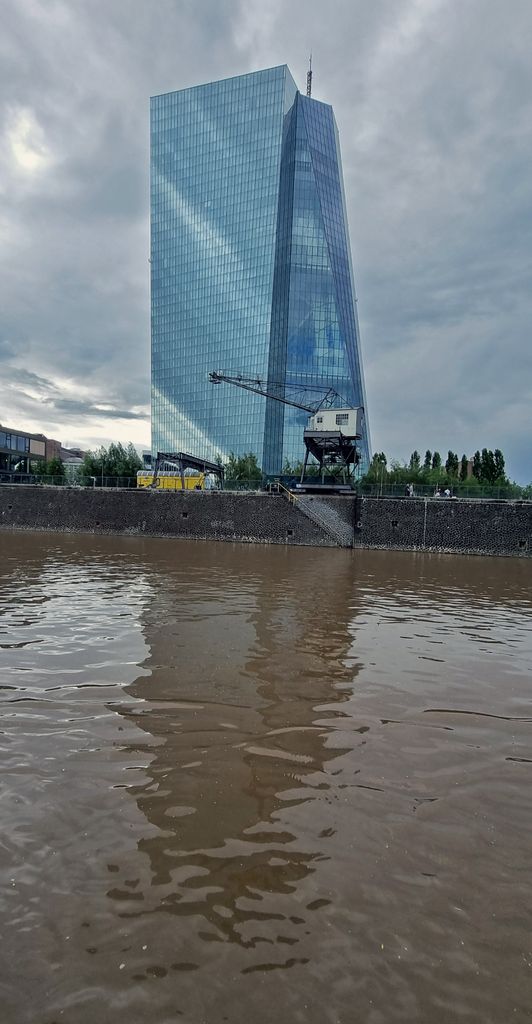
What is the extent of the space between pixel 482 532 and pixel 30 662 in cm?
3861

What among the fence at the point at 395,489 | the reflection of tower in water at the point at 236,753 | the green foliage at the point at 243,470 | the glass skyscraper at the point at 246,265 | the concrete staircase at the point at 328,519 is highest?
the glass skyscraper at the point at 246,265

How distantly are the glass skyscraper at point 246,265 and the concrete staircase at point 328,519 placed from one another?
201ft

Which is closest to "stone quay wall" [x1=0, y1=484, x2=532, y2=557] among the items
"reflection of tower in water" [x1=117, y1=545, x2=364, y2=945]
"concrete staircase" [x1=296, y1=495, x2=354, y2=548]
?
"concrete staircase" [x1=296, y1=495, x2=354, y2=548]

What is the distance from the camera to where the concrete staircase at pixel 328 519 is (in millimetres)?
43531

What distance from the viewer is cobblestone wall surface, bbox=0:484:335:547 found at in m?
45.3

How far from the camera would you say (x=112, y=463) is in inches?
3509

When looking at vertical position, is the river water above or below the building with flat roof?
below

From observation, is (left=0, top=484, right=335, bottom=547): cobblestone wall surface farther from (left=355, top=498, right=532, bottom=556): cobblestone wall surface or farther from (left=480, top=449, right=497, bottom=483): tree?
(left=480, top=449, right=497, bottom=483): tree

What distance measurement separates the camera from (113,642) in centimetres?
1052

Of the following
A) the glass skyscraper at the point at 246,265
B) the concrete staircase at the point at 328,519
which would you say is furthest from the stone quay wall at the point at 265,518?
the glass skyscraper at the point at 246,265

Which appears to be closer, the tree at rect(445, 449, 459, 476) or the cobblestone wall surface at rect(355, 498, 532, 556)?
the cobblestone wall surface at rect(355, 498, 532, 556)

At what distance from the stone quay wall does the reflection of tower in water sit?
30.9 metres

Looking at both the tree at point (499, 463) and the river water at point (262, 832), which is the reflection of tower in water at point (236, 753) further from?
the tree at point (499, 463)

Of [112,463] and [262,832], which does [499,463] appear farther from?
[262,832]
